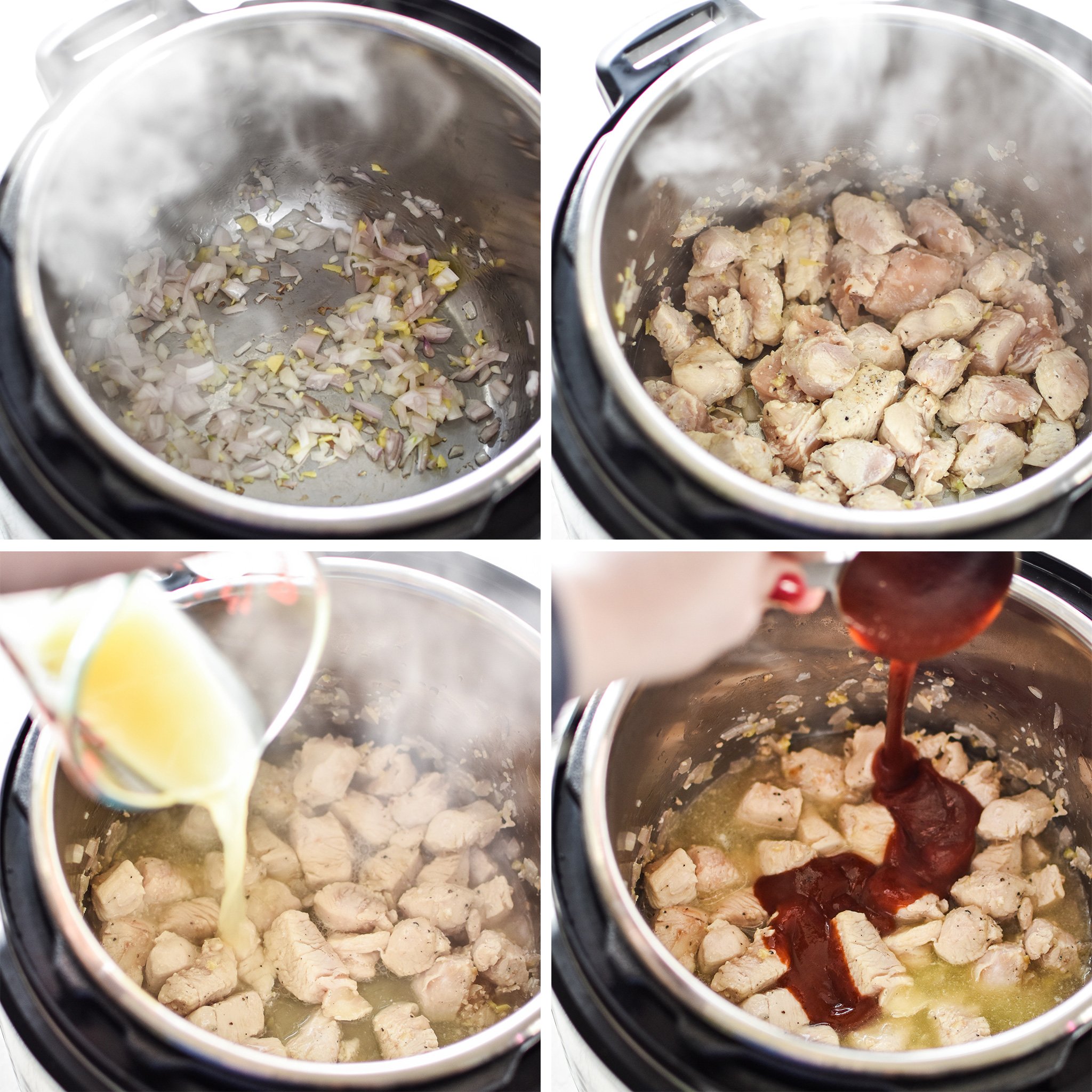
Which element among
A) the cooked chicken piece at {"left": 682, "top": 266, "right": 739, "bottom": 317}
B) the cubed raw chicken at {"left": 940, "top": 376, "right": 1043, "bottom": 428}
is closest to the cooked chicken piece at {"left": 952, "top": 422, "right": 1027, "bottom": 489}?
the cubed raw chicken at {"left": 940, "top": 376, "right": 1043, "bottom": 428}

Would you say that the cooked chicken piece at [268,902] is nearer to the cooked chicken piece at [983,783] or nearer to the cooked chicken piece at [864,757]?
the cooked chicken piece at [864,757]

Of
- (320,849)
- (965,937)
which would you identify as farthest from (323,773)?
(965,937)

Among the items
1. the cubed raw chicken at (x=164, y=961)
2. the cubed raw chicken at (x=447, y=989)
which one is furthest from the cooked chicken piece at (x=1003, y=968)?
the cubed raw chicken at (x=164, y=961)

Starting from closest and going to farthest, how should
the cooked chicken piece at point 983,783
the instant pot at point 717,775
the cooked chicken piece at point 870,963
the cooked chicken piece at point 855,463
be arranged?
the instant pot at point 717,775
the cooked chicken piece at point 855,463
the cooked chicken piece at point 870,963
the cooked chicken piece at point 983,783

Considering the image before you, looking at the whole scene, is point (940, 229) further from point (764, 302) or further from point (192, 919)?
point (192, 919)

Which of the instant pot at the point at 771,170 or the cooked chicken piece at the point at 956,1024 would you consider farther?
the cooked chicken piece at the point at 956,1024

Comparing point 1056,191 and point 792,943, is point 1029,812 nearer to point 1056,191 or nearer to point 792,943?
point 792,943

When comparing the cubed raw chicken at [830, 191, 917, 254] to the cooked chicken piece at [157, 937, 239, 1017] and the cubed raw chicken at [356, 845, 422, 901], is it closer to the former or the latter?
the cubed raw chicken at [356, 845, 422, 901]
